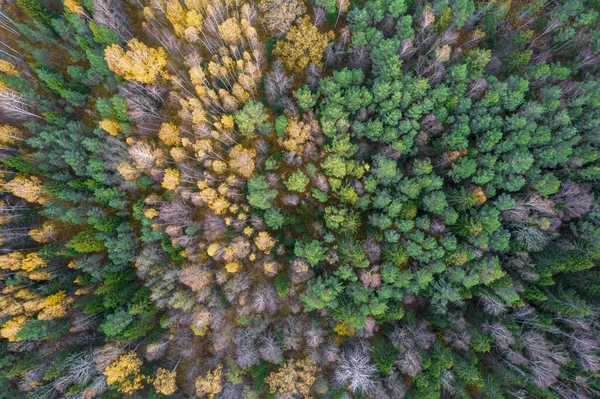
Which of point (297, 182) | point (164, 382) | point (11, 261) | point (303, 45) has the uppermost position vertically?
point (303, 45)

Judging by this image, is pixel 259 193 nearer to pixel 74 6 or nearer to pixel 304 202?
pixel 304 202

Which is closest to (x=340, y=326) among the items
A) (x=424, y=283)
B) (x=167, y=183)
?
(x=424, y=283)

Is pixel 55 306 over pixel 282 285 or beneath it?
beneath

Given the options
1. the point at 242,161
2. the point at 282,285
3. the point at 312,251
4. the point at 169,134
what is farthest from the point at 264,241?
the point at 169,134

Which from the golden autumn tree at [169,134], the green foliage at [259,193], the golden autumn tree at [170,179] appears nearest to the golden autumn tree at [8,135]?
the golden autumn tree at [169,134]

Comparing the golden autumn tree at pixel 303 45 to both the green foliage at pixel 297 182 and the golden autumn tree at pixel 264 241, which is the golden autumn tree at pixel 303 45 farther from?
the golden autumn tree at pixel 264 241

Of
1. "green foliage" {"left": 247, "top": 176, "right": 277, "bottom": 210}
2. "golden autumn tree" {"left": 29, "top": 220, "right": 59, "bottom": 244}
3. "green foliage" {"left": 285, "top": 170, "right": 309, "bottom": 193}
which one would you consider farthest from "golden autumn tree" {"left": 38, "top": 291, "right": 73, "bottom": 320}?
"green foliage" {"left": 285, "top": 170, "right": 309, "bottom": 193}
